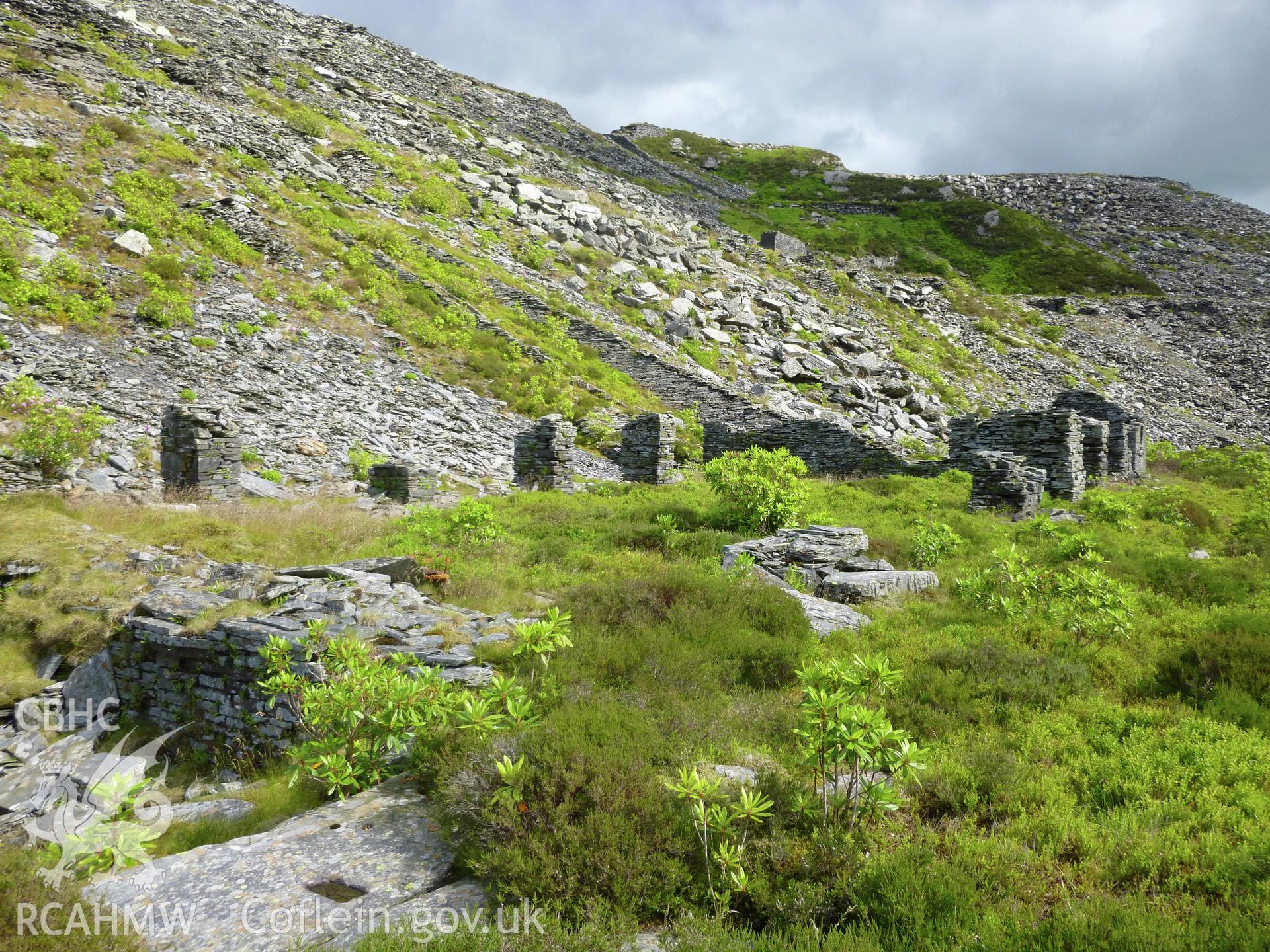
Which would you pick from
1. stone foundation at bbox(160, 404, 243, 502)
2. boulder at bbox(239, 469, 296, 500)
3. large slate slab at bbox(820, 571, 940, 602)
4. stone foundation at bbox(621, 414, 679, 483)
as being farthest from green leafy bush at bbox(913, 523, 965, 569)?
stone foundation at bbox(160, 404, 243, 502)

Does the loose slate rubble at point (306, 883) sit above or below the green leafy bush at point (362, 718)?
below

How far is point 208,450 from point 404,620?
10.0 metres

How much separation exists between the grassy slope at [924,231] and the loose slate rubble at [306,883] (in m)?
59.6

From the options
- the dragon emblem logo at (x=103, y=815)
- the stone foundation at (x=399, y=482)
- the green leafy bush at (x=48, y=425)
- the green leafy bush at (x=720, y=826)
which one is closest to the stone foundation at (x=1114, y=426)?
the stone foundation at (x=399, y=482)

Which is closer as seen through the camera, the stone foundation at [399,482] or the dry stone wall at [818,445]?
the stone foundation at [399,482]

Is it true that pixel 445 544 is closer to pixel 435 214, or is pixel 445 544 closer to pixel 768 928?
pixel 768 928

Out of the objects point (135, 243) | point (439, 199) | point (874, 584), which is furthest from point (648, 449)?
point (439, 199)

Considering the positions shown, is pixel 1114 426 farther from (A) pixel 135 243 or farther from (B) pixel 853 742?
(A) pixel 135 243

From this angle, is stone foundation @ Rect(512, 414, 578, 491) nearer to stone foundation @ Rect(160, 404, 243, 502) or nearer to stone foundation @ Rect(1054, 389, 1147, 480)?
stone foundation @ Rect(160, 404, 243, 502)

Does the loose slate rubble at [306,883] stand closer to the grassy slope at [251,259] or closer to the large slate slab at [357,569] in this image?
the large slate slab at [357,569]

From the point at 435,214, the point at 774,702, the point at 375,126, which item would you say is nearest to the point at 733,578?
the point at 774,702

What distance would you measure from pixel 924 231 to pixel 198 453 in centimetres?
7278

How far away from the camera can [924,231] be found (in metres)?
67.2

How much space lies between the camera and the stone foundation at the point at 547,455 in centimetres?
1794
